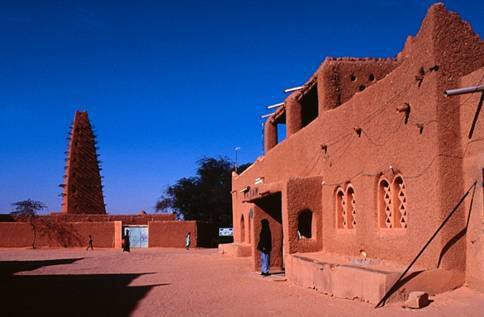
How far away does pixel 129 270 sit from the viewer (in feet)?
65.9

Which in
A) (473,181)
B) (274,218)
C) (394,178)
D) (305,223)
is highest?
(394,178)

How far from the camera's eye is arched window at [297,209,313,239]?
15539 millimetres

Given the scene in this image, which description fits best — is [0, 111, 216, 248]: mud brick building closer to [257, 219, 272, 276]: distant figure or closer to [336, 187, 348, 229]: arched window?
[257, 219, 272, 276]: distant figure

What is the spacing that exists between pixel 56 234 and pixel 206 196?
823 inches

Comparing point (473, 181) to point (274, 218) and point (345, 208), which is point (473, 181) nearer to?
point (345, 208)

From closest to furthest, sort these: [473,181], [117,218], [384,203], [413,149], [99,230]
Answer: [473,181] < [413,149] < [384,203] < [99,230] < [117,218]

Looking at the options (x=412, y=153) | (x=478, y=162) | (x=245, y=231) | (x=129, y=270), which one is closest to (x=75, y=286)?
(x=129, y=270)

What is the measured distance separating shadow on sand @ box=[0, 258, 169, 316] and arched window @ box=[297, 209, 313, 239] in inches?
168

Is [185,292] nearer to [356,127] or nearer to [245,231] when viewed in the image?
[356,127]

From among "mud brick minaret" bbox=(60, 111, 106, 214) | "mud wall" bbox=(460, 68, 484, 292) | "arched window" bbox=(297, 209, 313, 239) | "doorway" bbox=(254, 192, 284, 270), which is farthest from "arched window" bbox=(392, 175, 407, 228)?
"mud brick minaret" bbox=(60, 111, 106, 214)

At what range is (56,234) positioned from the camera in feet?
131

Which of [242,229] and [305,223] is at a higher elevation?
[305,223]

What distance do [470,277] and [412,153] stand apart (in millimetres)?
2410

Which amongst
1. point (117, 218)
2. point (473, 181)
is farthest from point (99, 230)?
point (473, 181)
